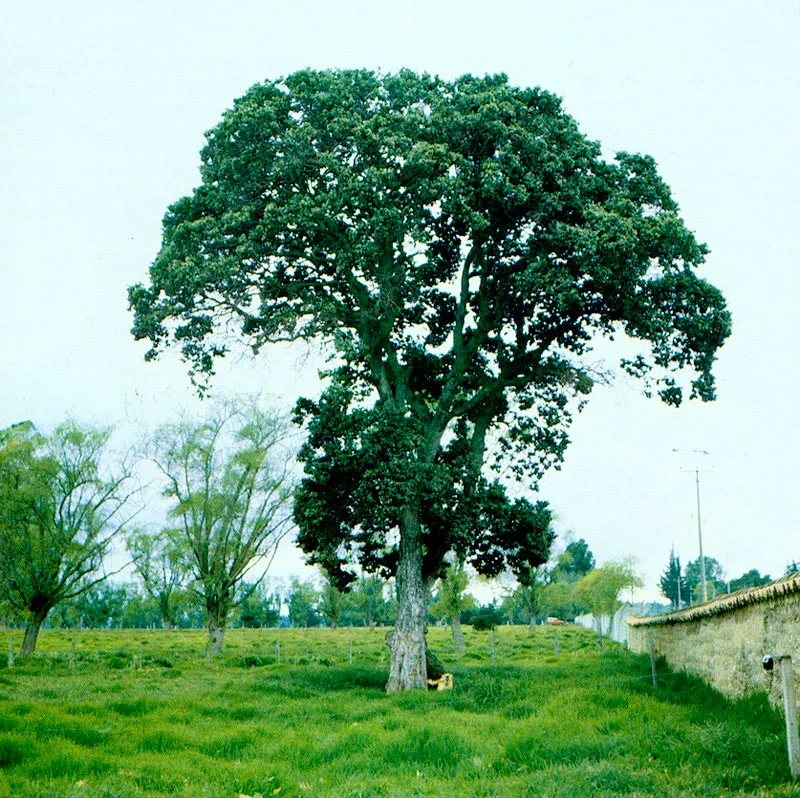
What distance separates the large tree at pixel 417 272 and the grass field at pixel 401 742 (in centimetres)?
501

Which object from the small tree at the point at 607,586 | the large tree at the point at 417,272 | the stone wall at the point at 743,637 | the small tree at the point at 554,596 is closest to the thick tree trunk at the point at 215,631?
the large tree at the point at 417,272

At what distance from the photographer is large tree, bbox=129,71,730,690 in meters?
21.5

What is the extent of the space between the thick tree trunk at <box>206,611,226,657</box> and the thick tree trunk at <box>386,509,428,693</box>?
64.9 feet

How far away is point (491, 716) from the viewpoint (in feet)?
55.1

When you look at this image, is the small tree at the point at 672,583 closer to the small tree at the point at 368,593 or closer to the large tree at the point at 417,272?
the small tree at the point at 368,593

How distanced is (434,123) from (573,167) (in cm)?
406

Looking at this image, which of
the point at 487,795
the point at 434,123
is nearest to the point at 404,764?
the point at 487,795

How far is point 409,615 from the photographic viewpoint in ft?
78.2

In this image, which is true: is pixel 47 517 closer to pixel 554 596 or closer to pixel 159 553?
pixel 159 553

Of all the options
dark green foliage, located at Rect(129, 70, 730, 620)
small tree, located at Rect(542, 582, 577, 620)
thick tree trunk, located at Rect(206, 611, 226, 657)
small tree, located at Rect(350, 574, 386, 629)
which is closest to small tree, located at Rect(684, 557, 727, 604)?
small tree, located at Rect(542, 582, 577, 620)

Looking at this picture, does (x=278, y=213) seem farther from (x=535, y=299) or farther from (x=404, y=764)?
(x=404, y=764)

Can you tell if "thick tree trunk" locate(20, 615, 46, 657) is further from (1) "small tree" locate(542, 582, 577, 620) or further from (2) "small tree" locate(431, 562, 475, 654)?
(1) "small tree" locate(542, 582, 577, 620)

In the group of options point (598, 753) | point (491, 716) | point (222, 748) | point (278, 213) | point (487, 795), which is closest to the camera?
point (487, 795)

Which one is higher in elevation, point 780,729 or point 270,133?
point 270,133
